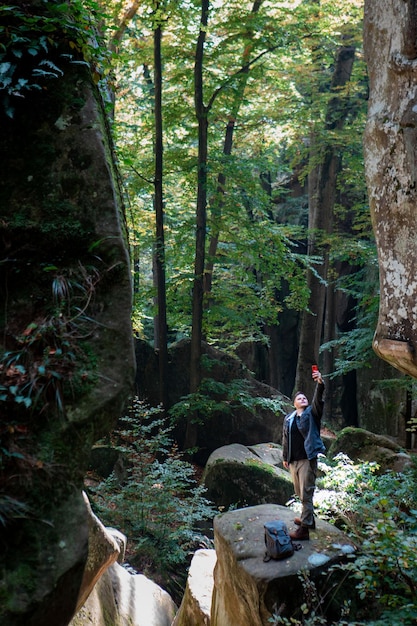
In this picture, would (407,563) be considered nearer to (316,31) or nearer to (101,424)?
(101,424)

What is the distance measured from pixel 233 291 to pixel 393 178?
8754mm

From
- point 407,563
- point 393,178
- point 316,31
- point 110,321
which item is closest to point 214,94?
point 316,31

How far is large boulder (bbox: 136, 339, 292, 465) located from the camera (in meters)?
13.6

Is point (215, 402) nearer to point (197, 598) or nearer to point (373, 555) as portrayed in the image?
point (197, 598)

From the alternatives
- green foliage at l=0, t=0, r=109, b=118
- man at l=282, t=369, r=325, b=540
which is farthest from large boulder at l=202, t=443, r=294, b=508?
green foliage at l=0, t=0, r=109, b=118

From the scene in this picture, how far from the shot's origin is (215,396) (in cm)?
1364

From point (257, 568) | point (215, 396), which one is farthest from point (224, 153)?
point (257, 568)

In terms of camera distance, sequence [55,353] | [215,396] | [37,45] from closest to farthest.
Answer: [55,353]
[37,45]
[215,396]

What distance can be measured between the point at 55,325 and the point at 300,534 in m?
3.95

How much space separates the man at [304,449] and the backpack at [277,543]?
1.05 feet

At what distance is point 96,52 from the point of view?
4.46m

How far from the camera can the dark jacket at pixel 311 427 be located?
5961mm

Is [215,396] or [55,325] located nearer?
[55,325]

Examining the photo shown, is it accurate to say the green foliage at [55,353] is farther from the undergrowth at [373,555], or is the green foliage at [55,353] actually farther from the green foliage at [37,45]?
the undergrowth at [373,555]
